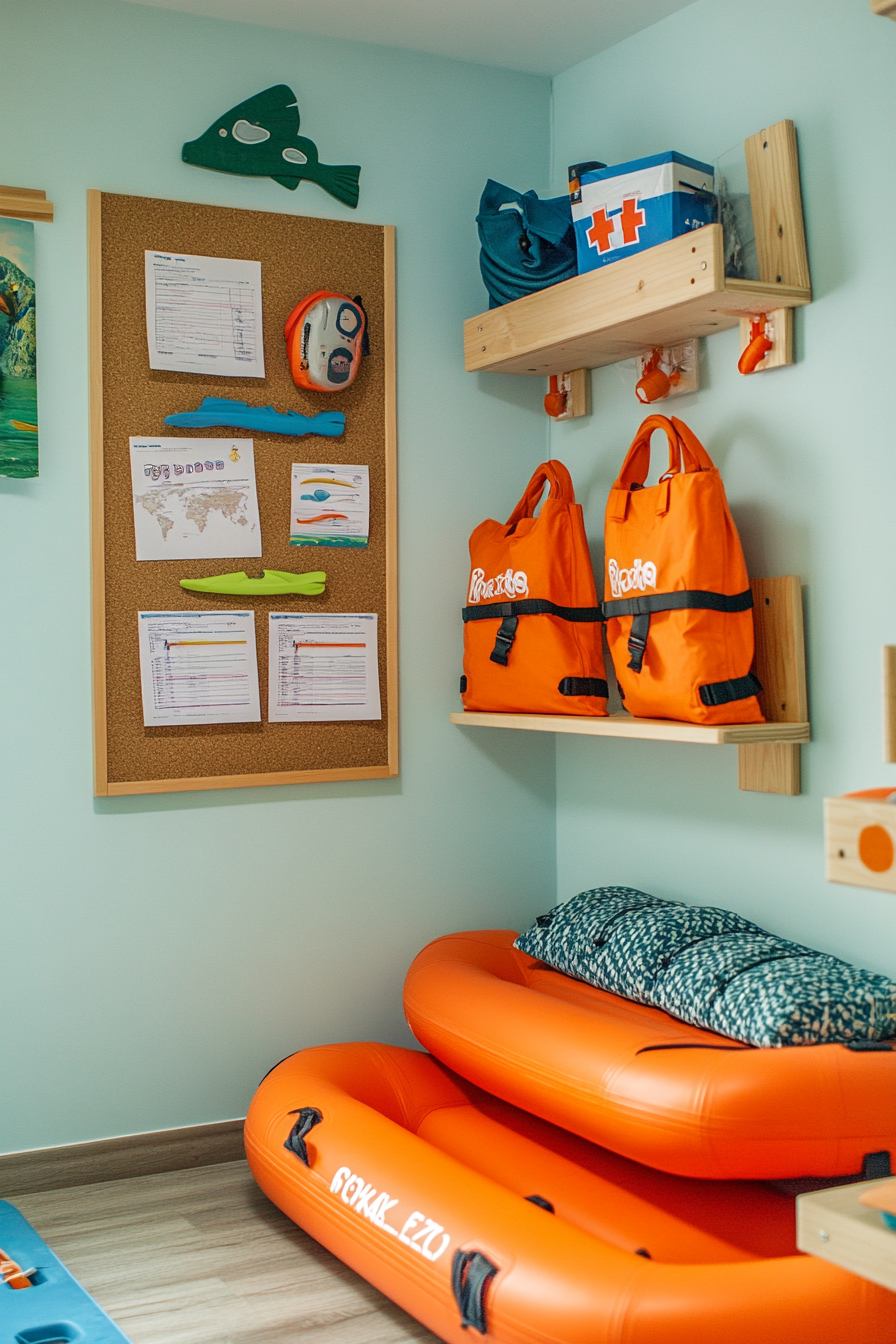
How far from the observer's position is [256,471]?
258 cm

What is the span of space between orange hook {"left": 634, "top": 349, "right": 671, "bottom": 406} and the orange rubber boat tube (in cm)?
124

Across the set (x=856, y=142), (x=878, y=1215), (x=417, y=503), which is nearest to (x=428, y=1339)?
(x=878, y=1215)

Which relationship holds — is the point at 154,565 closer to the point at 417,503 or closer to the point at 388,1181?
the point at 417,503

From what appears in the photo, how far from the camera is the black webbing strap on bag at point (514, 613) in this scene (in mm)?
2498

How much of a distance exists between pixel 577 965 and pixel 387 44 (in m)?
2.09

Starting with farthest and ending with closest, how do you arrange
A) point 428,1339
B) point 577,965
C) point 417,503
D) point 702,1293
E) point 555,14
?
point 417,503
point 555,14
point 577,965
point 428,1339
point 702,1293

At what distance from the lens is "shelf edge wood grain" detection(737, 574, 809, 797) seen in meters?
2.17

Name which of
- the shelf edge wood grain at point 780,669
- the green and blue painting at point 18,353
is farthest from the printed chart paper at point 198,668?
the shelf edge wood grain at point 780,669

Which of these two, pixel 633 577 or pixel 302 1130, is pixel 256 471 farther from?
pixel 302 1130

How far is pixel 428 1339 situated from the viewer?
187 centimetres

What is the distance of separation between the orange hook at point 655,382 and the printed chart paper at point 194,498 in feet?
2.82

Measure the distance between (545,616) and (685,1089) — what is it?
3.47ft

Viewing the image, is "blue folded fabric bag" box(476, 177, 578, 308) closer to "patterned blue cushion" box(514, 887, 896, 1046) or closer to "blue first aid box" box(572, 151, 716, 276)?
"blue first aid box" box(572, 151, 716, 276)

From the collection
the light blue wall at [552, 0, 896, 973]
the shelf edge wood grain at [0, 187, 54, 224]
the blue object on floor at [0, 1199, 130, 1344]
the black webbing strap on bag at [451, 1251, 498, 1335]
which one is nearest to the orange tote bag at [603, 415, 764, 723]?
the light blue wall at [552, 0, 896, 973]
